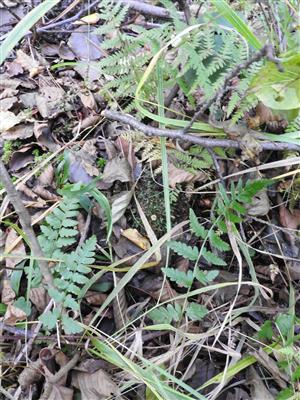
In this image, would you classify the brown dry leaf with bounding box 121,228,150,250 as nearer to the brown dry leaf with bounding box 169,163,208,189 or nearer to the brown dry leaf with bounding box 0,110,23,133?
the brown dry leaf with bounding box 169,163,208,189

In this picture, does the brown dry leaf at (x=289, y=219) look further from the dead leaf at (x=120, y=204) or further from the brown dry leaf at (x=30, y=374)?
the brown dry leaf at (x=30, y=374)

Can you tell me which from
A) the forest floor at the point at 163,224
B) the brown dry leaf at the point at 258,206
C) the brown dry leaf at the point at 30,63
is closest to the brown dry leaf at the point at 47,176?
the forest floor at the point at 163,224

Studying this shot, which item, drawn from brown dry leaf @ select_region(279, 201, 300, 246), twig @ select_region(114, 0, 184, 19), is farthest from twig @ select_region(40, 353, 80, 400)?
twig @ select_region(114, 0, 184, 19)

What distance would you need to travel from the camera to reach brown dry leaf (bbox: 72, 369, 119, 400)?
4.68ft

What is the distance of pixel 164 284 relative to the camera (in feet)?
5.25

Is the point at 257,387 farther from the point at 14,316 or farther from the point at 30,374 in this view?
the point at 14,316

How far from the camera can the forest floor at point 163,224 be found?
56.5 inches

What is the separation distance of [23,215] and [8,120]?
0.86 m

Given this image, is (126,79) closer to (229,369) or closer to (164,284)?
(164,284)

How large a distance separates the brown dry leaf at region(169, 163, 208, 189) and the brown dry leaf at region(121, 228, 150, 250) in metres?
0.23

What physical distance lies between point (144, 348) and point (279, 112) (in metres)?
0.96

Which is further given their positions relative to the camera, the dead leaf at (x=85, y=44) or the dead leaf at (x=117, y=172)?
the dead leaf at (x=85, y=44)

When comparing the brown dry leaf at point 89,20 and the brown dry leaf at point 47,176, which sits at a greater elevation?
the brown dry leaf at point 89,20

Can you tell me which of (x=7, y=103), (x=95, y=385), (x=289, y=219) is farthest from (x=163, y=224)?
(x=7, y=103)
